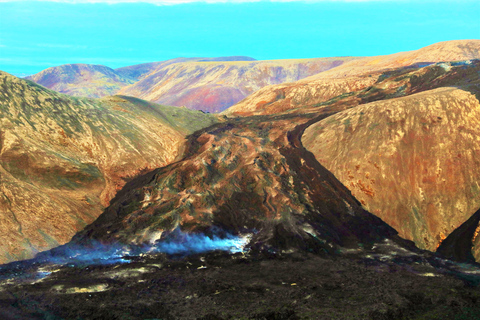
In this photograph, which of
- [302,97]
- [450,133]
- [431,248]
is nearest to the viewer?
[431,248]

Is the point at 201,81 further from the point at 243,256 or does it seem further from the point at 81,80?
the point at 243,256

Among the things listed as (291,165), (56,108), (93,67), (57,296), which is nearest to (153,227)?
(57,296)

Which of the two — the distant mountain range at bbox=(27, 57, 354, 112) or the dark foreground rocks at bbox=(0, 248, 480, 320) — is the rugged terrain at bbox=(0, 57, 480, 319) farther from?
the distant mountain range at bbox=(27, 57, 354, 112)

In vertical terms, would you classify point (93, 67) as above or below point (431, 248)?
above

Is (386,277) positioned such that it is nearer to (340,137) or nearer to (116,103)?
(340,137)

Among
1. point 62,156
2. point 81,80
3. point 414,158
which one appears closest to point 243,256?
point 414,158

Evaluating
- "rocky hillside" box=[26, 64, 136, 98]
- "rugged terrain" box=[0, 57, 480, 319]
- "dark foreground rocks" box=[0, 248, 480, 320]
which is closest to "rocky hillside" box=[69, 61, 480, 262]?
"rugged terrain" box=[0, 57, 480, 319]

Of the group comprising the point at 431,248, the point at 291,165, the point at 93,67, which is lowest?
the point at 431,248
